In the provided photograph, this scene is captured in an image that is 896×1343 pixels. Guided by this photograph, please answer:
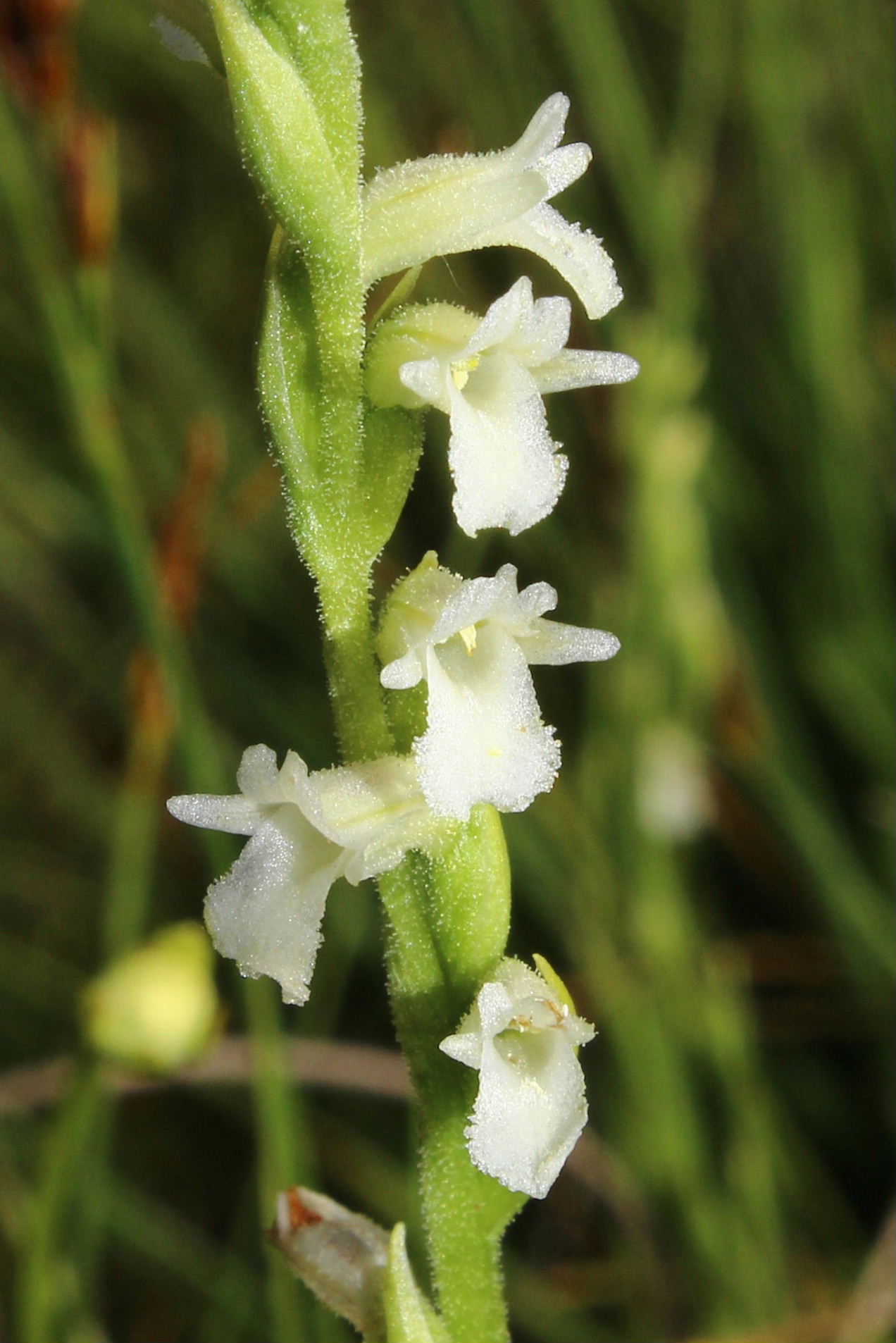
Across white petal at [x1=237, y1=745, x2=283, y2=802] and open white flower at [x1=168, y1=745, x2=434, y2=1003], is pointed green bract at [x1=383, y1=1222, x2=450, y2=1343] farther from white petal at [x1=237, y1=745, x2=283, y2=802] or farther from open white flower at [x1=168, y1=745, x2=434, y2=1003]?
white petal at [x1=237, y1=745, x2=283, y2=802]

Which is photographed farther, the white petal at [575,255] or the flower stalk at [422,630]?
the white petal at [575,255]

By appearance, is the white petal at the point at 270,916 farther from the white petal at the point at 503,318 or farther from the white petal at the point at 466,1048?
the white petal at the point at 503,318

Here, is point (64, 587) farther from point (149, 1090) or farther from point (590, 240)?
point (590, 240)

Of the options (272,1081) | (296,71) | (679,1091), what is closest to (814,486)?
(679,1091)

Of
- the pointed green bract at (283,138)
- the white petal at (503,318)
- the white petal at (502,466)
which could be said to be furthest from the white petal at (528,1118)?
the pointed green bract at (283,138)

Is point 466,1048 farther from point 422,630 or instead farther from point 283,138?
point 283,138

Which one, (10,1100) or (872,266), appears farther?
(872,266)

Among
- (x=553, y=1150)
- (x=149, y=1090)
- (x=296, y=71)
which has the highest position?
(x=296, y=71)
